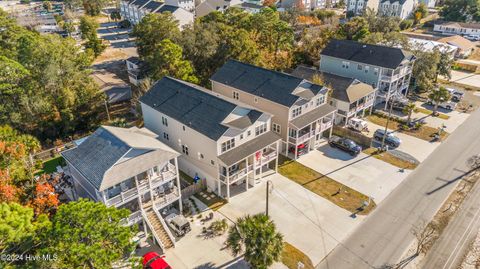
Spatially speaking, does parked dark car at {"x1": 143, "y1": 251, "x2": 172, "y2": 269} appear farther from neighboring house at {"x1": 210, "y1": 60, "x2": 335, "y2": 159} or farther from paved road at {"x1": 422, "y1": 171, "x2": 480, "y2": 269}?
paved road at {"x1": 422, "y1": 171, "x2": 480, "y2": 269}

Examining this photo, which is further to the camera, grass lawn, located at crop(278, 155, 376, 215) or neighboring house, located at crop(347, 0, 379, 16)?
neighboring house, located at crop(347, 0, 379, 16)

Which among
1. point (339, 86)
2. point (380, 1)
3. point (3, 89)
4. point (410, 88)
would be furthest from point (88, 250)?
point (380, 1)

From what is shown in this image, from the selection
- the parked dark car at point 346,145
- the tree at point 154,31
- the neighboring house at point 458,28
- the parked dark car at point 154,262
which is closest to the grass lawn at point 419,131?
the parked dark car at point 346,145

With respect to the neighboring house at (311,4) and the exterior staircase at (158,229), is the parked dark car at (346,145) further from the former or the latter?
the neighboring house at (311,4)

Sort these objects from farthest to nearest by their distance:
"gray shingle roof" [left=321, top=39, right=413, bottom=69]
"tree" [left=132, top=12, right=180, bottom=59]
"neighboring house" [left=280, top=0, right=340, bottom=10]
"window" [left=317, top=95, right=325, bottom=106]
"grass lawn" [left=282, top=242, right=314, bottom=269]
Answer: "neighboring house" [left=280, top=0, right=340, bottom=10] < "tree" [left=132, top=12, right=180, bottom=59] < "gray shingle roof" [left=321, top=39, right=413, bottom=69] < "window" [left=317, top=95, right=325, bottom=106] < "grass lawn" [left=282, top=242, right=314, bottom=269]

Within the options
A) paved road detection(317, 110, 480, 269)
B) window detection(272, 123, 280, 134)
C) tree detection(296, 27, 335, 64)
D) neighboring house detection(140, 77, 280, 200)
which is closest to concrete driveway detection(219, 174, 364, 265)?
paved road detection(317, 110, 480, 269)

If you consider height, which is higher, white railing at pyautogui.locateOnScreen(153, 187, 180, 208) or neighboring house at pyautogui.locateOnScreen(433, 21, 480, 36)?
neighboring house at pyautogui.locateOnScreen(433, 21, 480, 36)

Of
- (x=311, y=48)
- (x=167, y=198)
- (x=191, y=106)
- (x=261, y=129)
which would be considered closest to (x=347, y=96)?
(x=261, y=129)
